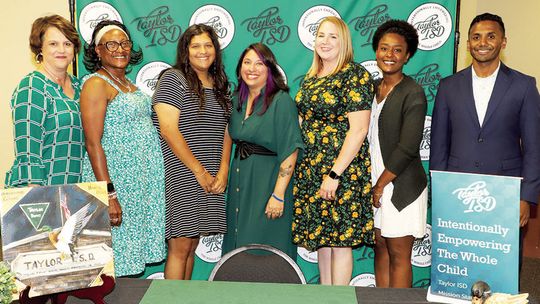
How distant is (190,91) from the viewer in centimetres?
299

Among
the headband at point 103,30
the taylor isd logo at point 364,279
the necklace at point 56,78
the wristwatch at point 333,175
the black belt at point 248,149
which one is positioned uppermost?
the headband at point 103,30

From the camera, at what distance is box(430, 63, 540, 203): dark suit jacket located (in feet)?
9.04

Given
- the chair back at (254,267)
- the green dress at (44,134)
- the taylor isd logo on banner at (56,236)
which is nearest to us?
the taylor isd logo on banner at (56,236)

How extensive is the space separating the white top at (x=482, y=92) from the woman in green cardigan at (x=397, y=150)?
0.27m

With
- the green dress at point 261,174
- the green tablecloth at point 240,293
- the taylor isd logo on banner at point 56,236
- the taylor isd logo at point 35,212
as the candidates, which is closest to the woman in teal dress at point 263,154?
the green dress at point 261,174

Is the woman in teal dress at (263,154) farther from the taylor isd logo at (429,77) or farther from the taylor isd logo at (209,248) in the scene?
the taylor isd logo at (429,77)

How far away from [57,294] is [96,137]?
1321 mm

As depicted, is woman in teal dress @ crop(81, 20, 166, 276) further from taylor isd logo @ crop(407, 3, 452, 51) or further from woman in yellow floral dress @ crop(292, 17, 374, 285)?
taylor isd logo @ crop(407, 3, 452, 51)

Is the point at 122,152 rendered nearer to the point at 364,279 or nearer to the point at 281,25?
the point at 281,25

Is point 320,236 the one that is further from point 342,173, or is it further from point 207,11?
point 207,11

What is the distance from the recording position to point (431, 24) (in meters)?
3.52

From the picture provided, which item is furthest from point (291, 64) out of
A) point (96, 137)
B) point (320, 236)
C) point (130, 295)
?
point (130, 295)

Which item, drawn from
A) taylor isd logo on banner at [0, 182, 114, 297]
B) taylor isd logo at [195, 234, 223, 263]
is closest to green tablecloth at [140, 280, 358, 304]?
taylor isd logo on banner at [0, 182, 114, 297]

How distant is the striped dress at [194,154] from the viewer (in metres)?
2.98
